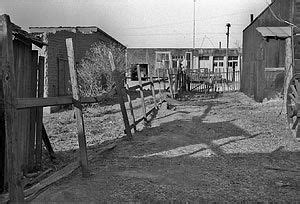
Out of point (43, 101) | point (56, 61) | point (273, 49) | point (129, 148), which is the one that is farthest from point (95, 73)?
point (43, 101)

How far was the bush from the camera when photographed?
18078 mm

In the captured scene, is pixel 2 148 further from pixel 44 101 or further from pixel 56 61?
pixel 56 61

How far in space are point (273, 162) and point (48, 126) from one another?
7875 millimetres

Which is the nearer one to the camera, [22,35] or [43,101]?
[43,101]

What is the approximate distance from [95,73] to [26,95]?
13188 millimetres

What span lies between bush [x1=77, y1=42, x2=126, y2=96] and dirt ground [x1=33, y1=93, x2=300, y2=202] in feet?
22.0

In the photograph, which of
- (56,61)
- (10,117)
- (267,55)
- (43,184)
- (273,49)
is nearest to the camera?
(10,117)

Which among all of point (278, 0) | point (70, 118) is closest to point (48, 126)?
point (70, 118)

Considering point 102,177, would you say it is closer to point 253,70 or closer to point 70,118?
point 70,118

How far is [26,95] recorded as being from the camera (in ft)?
19.1

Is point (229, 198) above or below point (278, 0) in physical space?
below

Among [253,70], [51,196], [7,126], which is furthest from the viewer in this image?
[253,70]

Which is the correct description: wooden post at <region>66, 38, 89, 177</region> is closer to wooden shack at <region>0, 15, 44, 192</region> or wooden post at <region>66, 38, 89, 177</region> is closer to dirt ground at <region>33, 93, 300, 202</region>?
dirt ground at <region>33, 93, 300, 202</region>

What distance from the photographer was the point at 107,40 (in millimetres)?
26203
